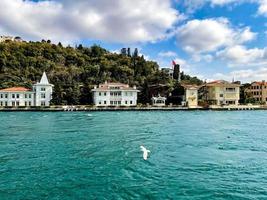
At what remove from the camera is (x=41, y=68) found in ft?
413

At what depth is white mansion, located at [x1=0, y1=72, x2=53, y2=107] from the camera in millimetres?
86744

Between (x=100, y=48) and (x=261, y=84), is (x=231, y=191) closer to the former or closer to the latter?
(x=261, y=84)

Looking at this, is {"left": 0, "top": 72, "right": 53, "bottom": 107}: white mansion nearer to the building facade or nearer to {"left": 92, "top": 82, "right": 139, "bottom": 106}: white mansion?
{"left": 92, "top": 82, "right": 139, "bottom": 106}: white mansion

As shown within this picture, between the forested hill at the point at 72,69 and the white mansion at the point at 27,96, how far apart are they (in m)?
3.41

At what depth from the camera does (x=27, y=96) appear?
289ft

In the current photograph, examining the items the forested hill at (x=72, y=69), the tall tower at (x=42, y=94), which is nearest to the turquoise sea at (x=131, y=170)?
the tall tower at (x=42, y=94)

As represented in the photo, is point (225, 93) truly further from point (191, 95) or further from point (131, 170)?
point (131, 170)

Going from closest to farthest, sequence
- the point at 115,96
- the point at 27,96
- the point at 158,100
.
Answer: the point at 27,96 < the point at 115,96 < the point at 158,100

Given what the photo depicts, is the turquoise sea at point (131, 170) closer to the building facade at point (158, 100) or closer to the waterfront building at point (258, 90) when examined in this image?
the building facade at point (158, 100)

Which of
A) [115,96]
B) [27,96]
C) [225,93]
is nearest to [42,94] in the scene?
[27,96]

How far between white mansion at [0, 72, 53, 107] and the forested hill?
11.2 ft

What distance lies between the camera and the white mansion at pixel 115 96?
88.5 m

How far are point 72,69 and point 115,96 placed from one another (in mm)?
39265

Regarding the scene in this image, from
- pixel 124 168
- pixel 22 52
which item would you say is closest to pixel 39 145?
pixel 124 168
